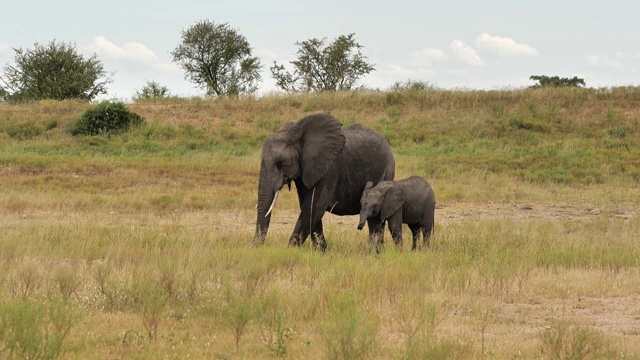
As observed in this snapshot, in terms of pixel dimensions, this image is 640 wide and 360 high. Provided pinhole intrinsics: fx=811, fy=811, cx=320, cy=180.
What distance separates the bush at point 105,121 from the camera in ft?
104

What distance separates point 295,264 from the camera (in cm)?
1047

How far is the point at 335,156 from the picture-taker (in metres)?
12.6

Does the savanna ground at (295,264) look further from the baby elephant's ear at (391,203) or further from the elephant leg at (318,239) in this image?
the baby elephant's ear at (391,203)

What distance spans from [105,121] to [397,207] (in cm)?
2217

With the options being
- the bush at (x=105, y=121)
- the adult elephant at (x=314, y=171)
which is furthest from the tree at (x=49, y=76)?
the adult elephant at (x=314, y=171)

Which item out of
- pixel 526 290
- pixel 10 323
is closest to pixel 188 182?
pixel 526 290

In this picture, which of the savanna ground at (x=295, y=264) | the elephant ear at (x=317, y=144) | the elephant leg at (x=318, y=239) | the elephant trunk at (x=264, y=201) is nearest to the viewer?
the savanna ground at (x=295, y=264)

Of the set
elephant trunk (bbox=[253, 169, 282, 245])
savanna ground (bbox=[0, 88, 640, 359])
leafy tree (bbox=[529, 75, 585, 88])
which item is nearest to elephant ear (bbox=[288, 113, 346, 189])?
elephant trunk (bbox=[253, 169, 282, 245])

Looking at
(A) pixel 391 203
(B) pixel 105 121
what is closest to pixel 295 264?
(A) pixel 391 203

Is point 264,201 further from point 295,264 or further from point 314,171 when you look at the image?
point 295,264

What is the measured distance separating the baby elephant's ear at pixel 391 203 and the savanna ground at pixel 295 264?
69 cm

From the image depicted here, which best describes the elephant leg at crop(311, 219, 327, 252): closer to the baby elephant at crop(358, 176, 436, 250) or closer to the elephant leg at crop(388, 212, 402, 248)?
the baby elephant at crop(358, 176, 436, 250)

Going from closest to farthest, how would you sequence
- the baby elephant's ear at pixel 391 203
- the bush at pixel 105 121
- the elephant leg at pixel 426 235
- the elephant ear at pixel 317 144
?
the baby elephant's ear at pixel 391 203 → the elephant ear at pixel 317 144 → the elephant leg at pixel 426 235 → the bush at pixel 105 121

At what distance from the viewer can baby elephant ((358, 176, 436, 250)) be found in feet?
39.8
